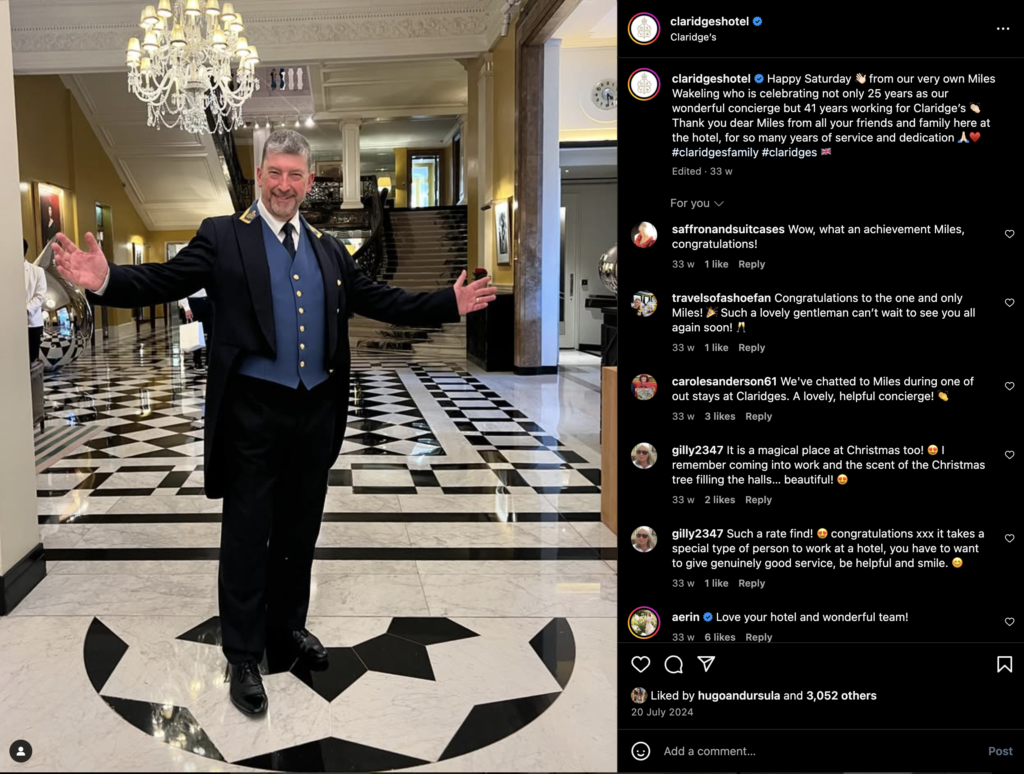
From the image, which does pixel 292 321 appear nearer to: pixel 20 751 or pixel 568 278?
pixel 20 751

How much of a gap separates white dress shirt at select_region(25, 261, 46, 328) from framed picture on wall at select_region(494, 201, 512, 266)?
221 inches

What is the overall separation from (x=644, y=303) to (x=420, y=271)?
15.1m

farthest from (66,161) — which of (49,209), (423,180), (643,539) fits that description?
(643,539)

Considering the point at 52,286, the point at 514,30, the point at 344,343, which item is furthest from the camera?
Result: the point at 514,30

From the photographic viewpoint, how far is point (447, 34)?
1156 cm

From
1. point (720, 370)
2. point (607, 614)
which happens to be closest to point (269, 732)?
point (607, 614)

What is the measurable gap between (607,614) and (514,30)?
9.04 metres

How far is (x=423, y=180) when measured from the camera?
25.1 metres

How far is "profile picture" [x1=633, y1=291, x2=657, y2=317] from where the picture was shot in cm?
85

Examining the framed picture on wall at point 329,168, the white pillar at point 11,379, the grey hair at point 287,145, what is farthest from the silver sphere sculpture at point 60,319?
the framed picture on wall at point 329,168

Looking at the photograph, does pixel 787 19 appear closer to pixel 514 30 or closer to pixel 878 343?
pixel 878 343

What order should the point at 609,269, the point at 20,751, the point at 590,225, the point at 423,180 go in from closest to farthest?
the point at 20,751
the point at 609,269
the point at 590,225
the point at 423,180

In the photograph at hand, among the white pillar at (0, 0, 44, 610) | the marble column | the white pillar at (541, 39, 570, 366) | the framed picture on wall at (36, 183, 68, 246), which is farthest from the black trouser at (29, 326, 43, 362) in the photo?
the framed picture on wall at (36, 183, 68, 246)

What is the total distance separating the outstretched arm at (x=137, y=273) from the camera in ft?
6.02
